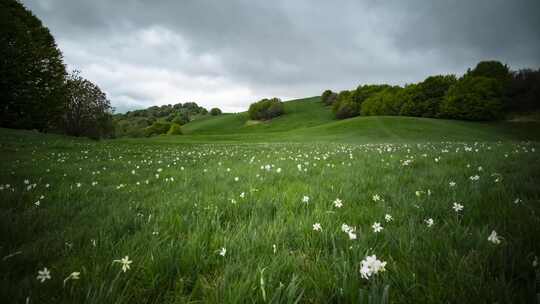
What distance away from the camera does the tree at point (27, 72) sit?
24781mm

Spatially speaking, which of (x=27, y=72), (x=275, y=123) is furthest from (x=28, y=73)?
(x=275, y=123)

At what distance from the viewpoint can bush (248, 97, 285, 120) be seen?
10631 centimetres

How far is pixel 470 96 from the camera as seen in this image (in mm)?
53625

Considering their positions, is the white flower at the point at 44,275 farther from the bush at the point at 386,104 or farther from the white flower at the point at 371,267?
the bush at the point at 386,104

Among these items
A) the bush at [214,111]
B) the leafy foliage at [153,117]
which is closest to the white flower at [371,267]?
the leafy foliage at [153,117]

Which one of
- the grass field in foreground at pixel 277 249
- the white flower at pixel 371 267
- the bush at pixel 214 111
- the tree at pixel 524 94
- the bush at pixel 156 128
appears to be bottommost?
the grass field in foreground at pixel 277 249

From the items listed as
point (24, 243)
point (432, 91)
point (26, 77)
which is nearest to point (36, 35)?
point (26, 77)

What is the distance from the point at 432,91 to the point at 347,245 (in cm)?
7890

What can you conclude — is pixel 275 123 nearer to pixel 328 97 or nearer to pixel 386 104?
Result: pixel 386 104

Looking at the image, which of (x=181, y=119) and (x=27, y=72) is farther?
(x=181, y=119)

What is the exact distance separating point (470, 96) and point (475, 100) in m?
1.47

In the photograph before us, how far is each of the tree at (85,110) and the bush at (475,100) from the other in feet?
259

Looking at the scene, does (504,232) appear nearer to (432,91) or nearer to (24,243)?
(24,243)

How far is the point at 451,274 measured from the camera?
1479 mm
